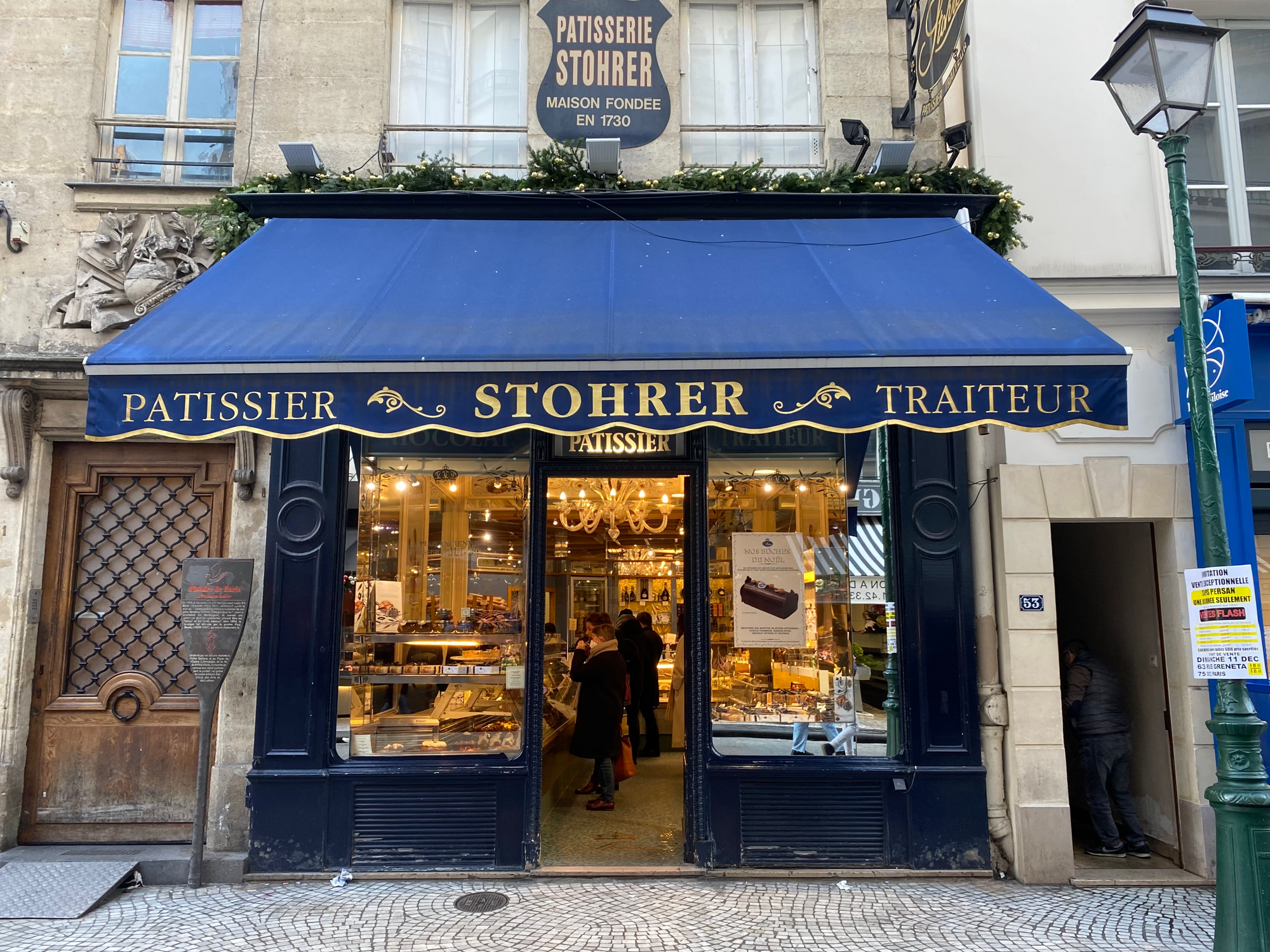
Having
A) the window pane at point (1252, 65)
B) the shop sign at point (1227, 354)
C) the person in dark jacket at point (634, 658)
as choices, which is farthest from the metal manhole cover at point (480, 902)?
the window pane at point (1252, 65)

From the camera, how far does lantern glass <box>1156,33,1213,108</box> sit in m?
4.59

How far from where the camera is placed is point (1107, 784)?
22.5 feet

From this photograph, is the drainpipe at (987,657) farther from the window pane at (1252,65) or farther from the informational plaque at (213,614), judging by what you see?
the informational plaque at (213,614)

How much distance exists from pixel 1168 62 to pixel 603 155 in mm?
3870

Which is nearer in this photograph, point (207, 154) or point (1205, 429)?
point (1205, 429)

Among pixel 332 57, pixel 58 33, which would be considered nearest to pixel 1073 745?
pixel 332 57

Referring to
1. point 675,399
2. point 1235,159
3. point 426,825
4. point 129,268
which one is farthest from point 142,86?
point 1235,159

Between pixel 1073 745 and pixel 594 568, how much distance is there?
27.1 ft

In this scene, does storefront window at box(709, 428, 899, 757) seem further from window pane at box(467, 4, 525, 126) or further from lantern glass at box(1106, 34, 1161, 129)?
window pane at box(467, 4, 525, 126)

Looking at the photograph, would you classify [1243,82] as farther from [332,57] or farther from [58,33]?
[58,33]

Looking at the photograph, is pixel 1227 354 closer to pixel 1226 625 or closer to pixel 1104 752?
pixel 1226 625

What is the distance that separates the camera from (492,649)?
666 centimetres

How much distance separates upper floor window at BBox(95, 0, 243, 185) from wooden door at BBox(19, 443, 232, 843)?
2.48 metres

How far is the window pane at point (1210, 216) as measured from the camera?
7.20m
